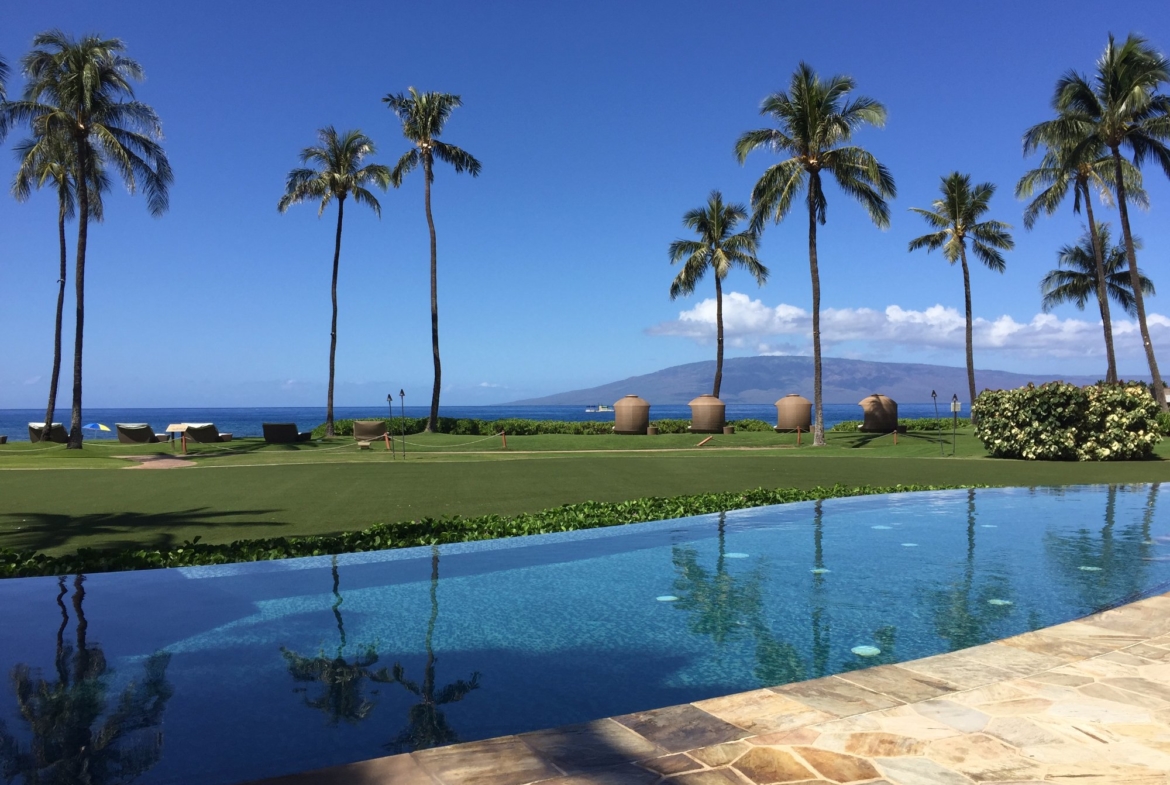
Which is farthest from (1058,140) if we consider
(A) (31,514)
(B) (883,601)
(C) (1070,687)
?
(A) (31,514)

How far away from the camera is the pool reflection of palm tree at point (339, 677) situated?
4223 millimetres

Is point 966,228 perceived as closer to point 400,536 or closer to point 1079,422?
point 1079,422

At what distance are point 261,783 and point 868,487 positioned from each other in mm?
14034

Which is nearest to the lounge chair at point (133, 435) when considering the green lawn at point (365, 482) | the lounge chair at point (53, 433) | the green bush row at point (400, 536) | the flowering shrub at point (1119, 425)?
the lounge chair at point (53, 433)

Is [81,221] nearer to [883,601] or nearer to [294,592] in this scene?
[294,592]

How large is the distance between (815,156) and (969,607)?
2369cm

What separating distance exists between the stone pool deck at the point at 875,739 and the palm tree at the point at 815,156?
23.1 m

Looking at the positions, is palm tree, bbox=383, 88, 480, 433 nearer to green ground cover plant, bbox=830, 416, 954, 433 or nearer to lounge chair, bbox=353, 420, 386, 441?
lounge chair, bbox=353, 420, 386, 441

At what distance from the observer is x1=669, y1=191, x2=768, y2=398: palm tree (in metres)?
40.6

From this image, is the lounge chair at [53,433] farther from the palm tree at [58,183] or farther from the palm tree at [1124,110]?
the palm tree at [1124,110]

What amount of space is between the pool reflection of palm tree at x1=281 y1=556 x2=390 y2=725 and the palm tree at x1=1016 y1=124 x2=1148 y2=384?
1391 inches

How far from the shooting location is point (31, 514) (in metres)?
11.5

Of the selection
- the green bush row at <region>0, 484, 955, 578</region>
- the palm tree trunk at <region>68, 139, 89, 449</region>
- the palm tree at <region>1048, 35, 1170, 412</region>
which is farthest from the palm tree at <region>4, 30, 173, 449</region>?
the palm tree at <region>1048, 35, 1170, 412</region>

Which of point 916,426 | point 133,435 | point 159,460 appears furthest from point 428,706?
point 916,426
